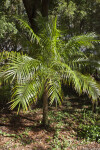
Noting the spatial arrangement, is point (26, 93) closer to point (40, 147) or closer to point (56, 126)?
point (40, 147)

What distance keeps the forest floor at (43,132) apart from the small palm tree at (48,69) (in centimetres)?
84

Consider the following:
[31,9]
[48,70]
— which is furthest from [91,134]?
[31,9]

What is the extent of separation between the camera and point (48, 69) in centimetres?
354

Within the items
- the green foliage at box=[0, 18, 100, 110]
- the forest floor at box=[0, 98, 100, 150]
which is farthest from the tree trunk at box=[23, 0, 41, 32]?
the forest floor at box=[0, 98, 100, 150]

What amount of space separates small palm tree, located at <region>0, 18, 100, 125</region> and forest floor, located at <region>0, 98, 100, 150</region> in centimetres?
84

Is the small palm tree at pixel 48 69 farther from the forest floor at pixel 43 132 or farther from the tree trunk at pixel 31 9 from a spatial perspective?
the tree trunk at pixel 31 9

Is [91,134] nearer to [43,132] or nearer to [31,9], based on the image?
[43,132]

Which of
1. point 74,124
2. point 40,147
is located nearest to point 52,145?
point 40,147

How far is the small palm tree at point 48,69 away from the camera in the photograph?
314 centimetres

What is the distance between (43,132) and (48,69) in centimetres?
218

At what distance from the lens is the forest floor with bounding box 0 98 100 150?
3881 millimetres

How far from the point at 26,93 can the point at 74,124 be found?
3.22 m

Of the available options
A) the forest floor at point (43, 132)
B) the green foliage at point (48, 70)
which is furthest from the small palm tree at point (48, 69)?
the forest floor at point (43, 132)

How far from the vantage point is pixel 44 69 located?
3527mm
